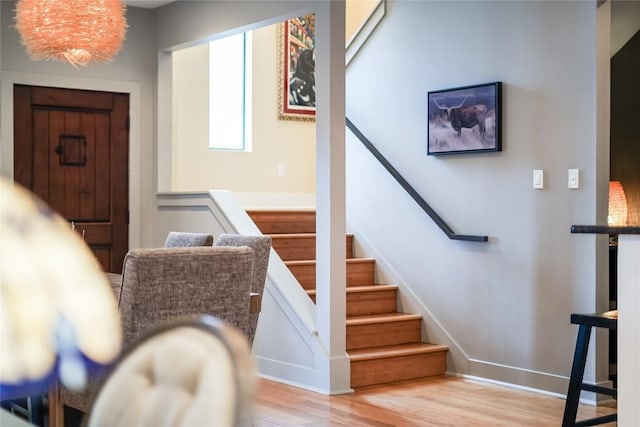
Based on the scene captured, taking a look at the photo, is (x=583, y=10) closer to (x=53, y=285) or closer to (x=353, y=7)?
(x=353, y=7)

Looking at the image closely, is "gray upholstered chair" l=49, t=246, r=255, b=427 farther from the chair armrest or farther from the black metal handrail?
the black metal handrail

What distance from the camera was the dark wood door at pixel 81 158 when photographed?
6.43 m

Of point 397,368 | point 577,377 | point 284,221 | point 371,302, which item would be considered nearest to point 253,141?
point 284,221

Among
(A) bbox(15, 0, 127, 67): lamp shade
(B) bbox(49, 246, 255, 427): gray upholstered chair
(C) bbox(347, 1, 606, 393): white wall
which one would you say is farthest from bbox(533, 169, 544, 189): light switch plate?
(A) bbox(15, 0, 127, 67): lamp shade

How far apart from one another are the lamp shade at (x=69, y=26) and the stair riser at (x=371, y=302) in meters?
2.65

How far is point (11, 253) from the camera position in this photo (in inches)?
99.7

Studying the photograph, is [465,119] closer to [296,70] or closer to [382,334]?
[382,334]

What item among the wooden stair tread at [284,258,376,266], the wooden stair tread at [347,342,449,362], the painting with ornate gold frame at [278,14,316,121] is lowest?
the wooden stair tread at [347,342,449,362]

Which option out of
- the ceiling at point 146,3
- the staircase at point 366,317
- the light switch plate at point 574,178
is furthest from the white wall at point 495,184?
the ceiling at point 146,3

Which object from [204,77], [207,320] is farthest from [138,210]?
[207,320]

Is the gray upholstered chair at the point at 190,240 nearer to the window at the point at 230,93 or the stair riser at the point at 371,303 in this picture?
the stair riser at the point at 371,303

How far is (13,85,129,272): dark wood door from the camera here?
643 cm

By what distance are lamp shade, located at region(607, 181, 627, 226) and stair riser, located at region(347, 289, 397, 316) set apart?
→ 5.45 ft

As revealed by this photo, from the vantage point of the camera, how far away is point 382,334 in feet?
19.4
